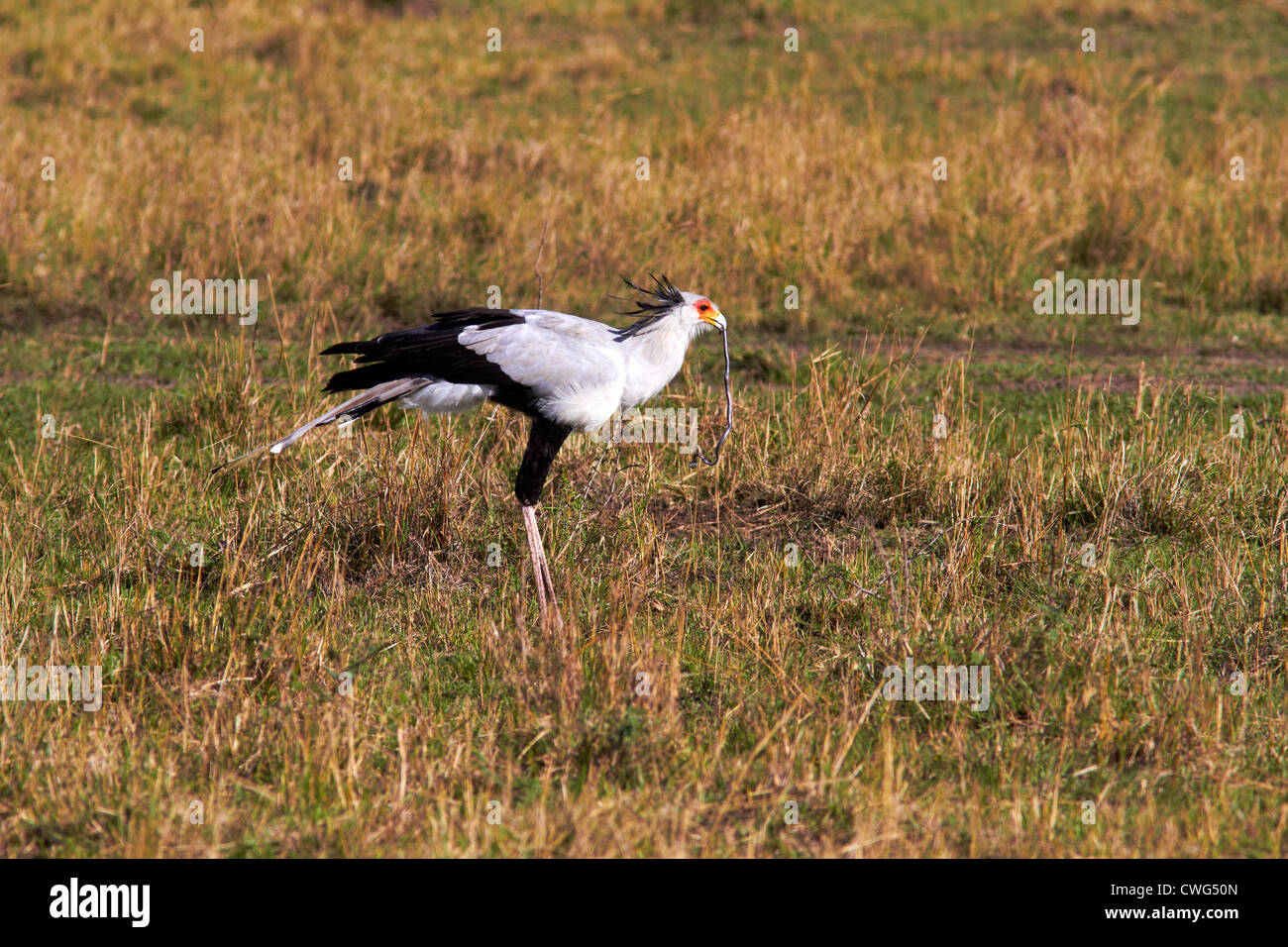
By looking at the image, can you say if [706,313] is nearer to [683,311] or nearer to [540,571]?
[683,311]

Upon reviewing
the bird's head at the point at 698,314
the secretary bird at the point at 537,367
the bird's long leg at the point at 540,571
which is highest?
the bird's head at the point at 698,314

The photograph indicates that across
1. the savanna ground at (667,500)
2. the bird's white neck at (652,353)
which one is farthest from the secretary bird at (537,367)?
the savanna ground at (667,500)

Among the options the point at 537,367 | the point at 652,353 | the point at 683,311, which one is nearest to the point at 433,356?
the point at 537,367

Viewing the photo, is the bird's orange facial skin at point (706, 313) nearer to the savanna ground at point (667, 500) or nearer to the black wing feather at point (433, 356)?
the black wing feather at point (433, 356)

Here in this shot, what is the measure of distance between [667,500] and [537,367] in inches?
57.6

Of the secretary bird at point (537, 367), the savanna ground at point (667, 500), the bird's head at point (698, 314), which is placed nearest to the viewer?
the savanna ground at point (667, 500)

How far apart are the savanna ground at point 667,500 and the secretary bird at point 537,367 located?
1.96ft

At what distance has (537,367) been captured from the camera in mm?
4770

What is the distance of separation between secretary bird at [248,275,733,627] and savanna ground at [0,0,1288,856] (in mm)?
596

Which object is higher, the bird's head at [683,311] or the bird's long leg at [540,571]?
the bird's head at [683,311]

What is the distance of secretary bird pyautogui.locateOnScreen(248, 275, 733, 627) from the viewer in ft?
15.7

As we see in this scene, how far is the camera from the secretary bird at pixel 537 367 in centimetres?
478

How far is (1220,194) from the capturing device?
10203mm
